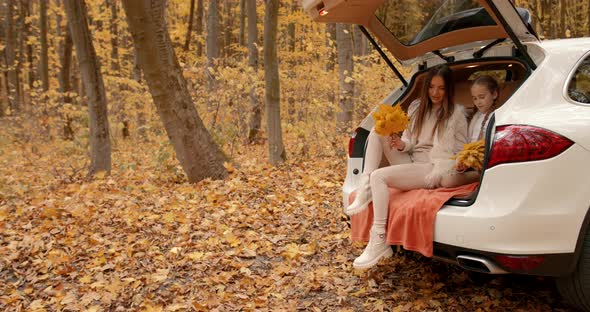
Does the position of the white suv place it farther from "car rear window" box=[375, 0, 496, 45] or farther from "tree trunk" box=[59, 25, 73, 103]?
"tree trunk" box=[59, 25, 73, 103]

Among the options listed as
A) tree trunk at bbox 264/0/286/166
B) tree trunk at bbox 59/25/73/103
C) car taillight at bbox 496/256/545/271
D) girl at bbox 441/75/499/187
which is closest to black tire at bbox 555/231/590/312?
car taillight at bbox 496/256/545/271

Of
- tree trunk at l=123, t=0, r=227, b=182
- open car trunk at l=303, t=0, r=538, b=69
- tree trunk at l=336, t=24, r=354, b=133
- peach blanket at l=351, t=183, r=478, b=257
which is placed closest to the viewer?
peach blanket at l=351, t=183, r=478, b=257

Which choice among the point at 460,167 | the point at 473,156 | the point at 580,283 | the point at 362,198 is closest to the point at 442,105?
the point at 460,167

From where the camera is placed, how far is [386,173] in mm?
3748

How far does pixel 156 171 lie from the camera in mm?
9648

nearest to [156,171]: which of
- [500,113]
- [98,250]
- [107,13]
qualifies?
[98,250]

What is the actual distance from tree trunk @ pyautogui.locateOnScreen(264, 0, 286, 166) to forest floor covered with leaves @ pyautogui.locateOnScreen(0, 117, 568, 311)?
1324 mm

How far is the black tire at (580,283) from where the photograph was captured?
114 inches

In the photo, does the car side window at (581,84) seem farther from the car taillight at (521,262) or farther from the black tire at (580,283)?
the car taillight at (521,262)

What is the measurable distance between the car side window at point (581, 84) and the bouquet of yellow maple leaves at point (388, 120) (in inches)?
46.3

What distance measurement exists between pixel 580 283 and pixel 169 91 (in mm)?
6069

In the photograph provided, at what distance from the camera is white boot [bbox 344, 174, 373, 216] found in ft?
12.5

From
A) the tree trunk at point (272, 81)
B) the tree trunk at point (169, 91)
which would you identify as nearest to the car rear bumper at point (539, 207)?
the tree trunk at point (169, 91)

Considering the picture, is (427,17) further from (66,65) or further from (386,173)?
(66,65)
